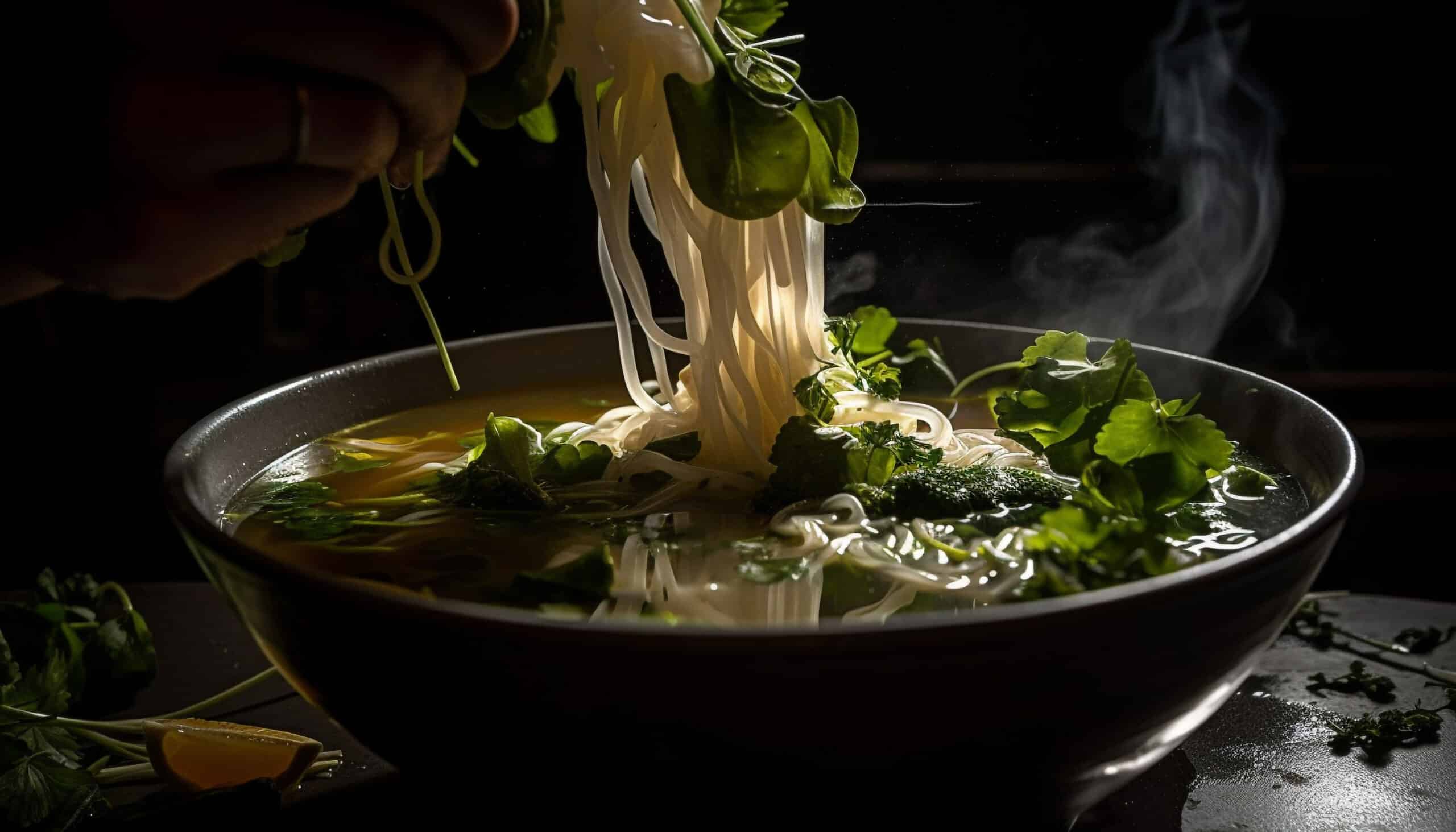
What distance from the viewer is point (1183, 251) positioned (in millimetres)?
1637

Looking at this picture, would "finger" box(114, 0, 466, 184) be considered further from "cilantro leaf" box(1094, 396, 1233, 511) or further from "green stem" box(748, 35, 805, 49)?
"cilantro leaf" box(1094, 396, 1233, 511)

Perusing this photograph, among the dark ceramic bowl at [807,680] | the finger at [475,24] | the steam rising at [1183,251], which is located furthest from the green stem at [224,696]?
the steam rising at [1183,251]

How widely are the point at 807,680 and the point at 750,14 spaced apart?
0.81m

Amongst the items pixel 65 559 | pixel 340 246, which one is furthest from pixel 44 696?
pixel 340 246

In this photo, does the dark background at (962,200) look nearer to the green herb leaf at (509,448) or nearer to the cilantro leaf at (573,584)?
the green herb leaf at (509,448)

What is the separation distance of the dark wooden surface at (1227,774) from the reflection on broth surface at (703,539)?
147 millimetres

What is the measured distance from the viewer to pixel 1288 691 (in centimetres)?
105

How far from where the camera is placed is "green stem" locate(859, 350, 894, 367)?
4.33ft

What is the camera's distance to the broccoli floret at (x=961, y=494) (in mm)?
959

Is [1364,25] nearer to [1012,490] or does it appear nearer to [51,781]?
[1012,490]

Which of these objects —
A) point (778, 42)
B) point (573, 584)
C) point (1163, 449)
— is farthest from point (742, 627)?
point (778, 42)

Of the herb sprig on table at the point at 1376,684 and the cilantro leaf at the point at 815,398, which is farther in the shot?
the cilantro leaf at the point at 815,398

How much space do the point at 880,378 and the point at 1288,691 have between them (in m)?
0.45

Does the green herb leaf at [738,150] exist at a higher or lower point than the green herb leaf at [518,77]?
lower
